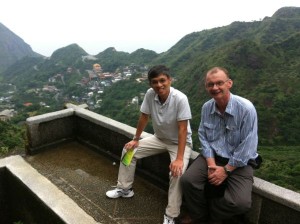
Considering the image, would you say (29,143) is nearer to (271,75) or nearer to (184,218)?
(184,218)

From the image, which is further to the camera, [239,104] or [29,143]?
[29,143]

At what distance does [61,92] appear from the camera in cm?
8375

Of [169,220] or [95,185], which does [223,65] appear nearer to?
[95,185]

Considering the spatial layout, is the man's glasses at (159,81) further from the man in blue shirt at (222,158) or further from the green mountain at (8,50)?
the green mountain at (8,50)

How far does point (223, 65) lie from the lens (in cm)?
5309

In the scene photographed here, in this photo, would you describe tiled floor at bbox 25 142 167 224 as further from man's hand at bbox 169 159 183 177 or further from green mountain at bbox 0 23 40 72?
green mountain at bbox 0 23 40 72

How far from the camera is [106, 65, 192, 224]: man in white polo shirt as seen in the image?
11.1 feet

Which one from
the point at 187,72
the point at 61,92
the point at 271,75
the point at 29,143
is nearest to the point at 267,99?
the point at 271,75

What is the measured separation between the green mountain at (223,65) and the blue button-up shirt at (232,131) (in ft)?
116

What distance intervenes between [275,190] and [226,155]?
56 centimetres

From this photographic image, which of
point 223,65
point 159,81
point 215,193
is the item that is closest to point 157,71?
point 159,81

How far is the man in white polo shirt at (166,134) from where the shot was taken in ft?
11.1

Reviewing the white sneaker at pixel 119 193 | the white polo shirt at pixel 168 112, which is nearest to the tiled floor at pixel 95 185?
the white sneaker at pixel 119 193

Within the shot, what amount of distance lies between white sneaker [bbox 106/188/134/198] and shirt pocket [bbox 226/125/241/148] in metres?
1.57
